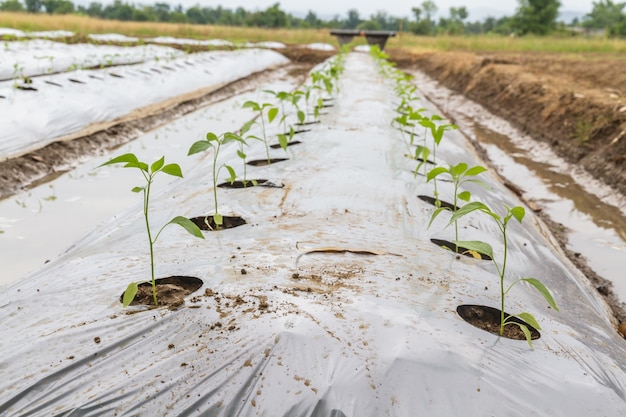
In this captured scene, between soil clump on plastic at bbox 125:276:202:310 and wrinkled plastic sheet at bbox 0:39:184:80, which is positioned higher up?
soil clump on plastic at bbox 125:276:202:310

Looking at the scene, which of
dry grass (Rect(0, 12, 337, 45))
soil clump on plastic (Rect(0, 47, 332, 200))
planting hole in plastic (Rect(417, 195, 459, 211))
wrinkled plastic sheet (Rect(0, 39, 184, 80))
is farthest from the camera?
dry grass (Rect(0, 12, 337, 45))

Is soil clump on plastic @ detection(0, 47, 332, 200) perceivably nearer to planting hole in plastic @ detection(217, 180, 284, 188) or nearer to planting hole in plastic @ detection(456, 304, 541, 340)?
planting hole in plastic @ detection(217, 180, 284, 188)

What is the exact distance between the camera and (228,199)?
8.95ft

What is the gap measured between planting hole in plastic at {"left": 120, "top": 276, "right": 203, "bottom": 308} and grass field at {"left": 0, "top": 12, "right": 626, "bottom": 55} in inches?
715

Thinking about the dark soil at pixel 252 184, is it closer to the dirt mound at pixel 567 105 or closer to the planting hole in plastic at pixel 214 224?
the planting hole in plastic at pixel 214 224

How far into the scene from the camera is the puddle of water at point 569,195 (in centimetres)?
330

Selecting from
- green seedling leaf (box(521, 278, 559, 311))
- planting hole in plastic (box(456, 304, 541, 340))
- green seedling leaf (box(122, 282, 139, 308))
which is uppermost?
green seedling leaf (box(521, 278, 559, 311))

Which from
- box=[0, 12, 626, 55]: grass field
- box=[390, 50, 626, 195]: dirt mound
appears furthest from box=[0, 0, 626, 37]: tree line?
box=[390, 50, 626, 195]: dirt mound

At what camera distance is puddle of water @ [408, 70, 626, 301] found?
3.30 m

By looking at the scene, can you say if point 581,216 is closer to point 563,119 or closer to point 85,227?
point 563,119

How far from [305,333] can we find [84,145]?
4.36 meters

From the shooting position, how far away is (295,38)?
76.6 feet

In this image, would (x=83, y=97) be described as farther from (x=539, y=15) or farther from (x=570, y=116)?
(x=539, y=15)

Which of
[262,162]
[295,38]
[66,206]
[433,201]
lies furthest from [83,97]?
[295,38]
